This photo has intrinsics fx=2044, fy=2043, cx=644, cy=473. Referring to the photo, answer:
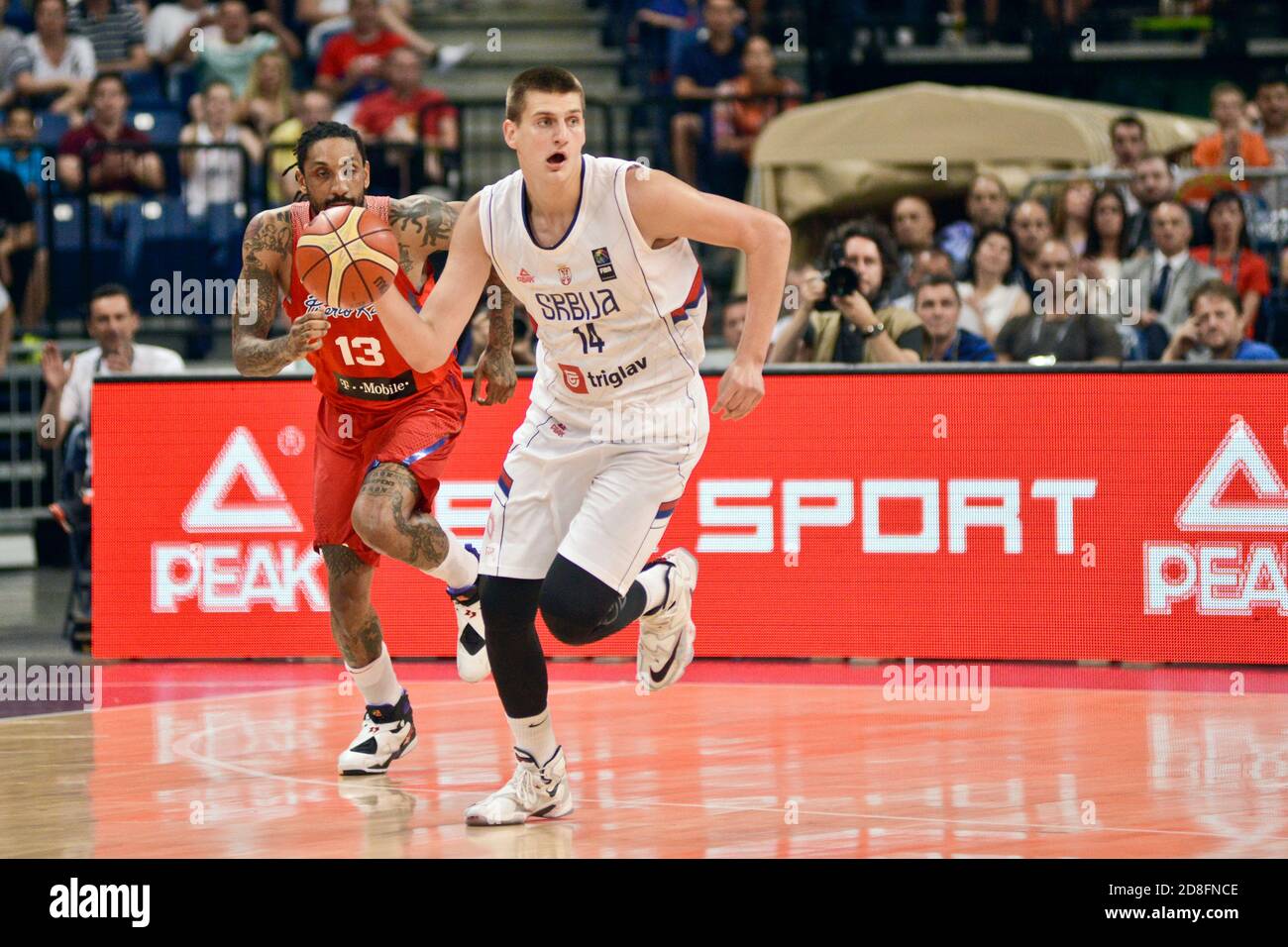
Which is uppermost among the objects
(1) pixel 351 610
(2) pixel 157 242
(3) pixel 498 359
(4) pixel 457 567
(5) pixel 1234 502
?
(3) pixel 498 359

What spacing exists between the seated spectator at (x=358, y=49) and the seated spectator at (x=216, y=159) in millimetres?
1102

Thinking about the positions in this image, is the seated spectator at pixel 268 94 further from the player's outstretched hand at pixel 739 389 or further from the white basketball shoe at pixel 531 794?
the player's outstretched hand at pixel 739 389

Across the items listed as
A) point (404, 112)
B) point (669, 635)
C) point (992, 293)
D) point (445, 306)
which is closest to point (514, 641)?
point (669, 635)

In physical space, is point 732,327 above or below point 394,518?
below

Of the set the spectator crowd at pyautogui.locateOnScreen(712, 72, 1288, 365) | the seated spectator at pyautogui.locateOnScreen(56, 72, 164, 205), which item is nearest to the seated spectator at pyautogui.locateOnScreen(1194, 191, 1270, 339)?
the spectator crowd at pyautogui.locateOnScreen(712, 72, 1288, 365)

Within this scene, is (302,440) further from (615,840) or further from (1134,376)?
(615,840)

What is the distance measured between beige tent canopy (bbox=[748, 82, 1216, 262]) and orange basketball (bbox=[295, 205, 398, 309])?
851 cm

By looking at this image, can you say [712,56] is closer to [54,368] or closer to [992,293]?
[992,293]

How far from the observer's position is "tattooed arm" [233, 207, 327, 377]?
7566mm

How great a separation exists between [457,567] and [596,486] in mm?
1553

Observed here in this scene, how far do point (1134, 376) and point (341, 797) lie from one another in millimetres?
4946

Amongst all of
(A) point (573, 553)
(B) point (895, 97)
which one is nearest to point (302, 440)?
(A) point (573, 553)

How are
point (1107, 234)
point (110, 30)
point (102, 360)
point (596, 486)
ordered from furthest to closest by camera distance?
point (110, 30) < point (1107, 234) < point (102, 360) < point (596, 486)

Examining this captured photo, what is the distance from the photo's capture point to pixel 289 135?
16016 millimetres
